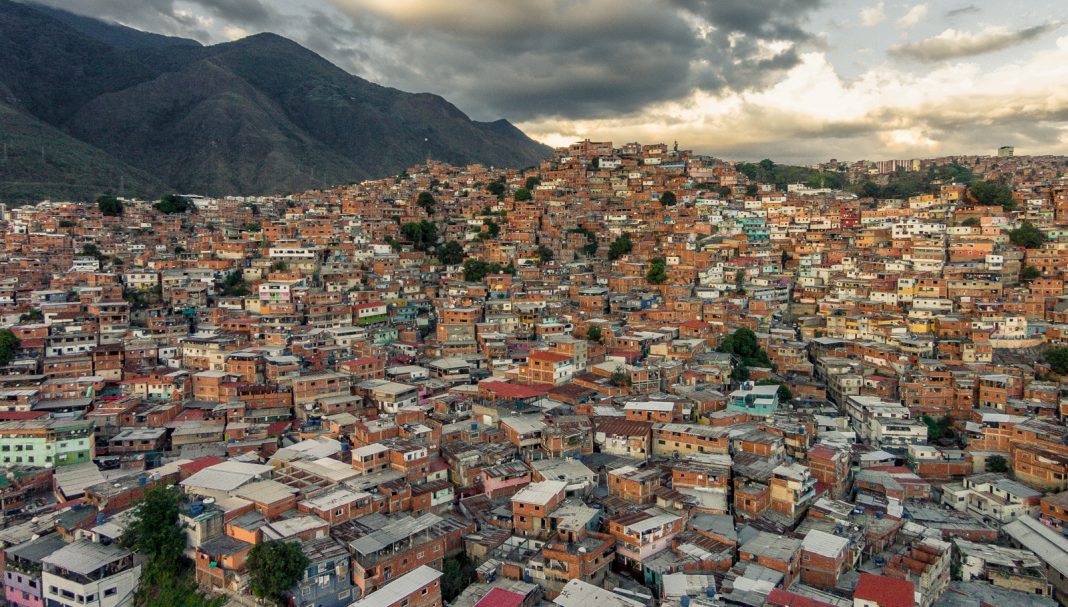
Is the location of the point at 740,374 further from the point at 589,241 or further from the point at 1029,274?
the point at 589,241

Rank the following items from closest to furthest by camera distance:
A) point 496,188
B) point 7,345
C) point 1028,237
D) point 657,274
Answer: point 7,345 < point 1028,237 < point 657,274 < point 496,188

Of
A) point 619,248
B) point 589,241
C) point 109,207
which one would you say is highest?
point 109,207

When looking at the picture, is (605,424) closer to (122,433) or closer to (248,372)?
(248,372)

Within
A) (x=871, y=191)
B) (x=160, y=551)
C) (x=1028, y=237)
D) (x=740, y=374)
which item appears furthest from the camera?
(x=871, y=191)

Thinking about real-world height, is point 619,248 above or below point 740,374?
above

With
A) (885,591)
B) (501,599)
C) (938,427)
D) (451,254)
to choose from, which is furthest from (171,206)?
(885,591)

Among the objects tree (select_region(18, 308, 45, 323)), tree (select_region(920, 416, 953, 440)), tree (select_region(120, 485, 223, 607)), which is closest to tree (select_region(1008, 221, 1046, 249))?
tree (select_region(920, 416, 953, 440))

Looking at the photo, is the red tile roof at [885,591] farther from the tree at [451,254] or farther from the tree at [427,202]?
the tree at [427,202]
